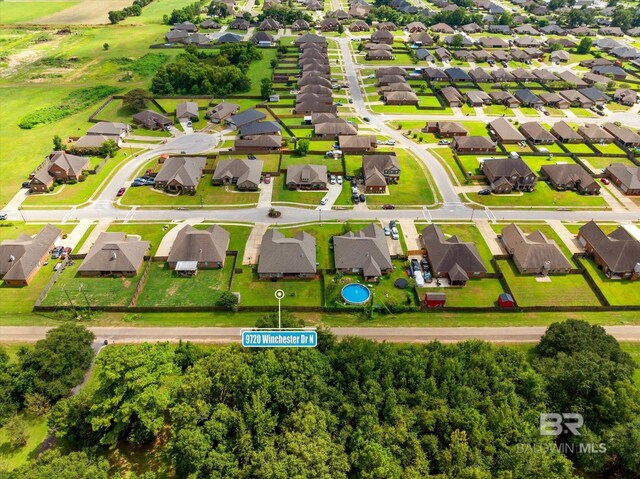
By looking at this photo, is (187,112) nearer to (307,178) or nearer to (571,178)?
(307,178)

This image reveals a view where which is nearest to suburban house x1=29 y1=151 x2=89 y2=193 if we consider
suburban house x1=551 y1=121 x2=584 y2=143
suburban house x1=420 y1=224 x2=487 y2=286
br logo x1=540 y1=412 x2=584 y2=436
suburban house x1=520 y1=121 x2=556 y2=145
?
suburban house x1=420 y1=224 x2=487 y2=286

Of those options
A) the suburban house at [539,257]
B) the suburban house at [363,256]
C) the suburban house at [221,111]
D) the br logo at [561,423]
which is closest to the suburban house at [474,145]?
the suburban house at [539,257]

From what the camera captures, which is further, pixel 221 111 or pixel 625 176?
pixel 221 111

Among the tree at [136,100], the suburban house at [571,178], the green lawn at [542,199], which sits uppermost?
the tree at [136,100]

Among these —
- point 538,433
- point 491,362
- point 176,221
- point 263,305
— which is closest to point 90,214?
point 176,221

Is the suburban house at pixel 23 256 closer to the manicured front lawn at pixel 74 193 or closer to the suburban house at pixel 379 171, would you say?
the manicured front lawn at pixel 74 193

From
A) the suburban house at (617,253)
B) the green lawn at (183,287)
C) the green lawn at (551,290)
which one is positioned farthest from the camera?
the suburban house at (617,253)

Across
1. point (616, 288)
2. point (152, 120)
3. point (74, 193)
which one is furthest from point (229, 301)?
point (152, 120)
